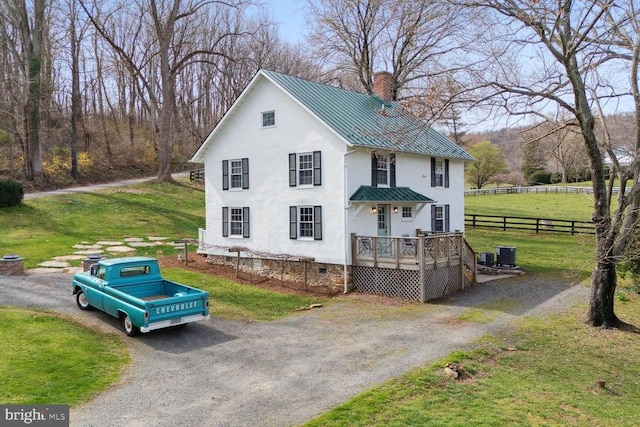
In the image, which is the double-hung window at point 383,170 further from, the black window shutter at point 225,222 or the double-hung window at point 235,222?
the black window shutter at point 225,222

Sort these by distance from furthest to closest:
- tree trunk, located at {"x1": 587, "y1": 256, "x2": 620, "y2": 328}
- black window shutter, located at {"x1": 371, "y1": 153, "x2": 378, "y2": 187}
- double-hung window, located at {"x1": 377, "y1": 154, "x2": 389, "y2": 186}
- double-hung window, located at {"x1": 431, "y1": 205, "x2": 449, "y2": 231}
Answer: double-hung window, located at {"x1": 431, "y1": 205, "x2": 449, "y2": 231} < double-hung window, located at {"x1": 377, "y1": 154, "x2": 389, "y2": 186} < black window shutter, located at {"x1": 371, "y1": 153, "x2": 378, "y2": 187} < tree trunk, located at {"x1": 587, "y1": 256, "x2": 620, "y2": 328}

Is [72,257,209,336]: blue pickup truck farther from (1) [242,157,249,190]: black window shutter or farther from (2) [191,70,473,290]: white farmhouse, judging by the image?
(1) [242,157,249,190]: black window shutter

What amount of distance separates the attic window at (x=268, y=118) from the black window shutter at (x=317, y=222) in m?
4.21

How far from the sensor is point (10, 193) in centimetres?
2611

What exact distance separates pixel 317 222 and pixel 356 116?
513 centimetres

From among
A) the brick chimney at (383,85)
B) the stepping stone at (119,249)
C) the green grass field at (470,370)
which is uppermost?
the brick chimney at (383,85)

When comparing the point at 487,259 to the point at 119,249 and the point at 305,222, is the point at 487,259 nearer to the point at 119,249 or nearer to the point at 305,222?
the point at 305,222

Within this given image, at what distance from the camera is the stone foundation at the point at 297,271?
59.3 feet

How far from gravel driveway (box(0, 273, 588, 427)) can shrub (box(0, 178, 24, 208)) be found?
466 inches

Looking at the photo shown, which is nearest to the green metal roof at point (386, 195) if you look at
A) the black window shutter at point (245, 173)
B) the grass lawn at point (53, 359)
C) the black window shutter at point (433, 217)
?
the black window shutter at point (433, 217)

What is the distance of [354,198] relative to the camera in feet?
57.6

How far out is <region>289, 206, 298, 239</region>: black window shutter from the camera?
18.9m

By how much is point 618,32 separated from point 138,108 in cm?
5390

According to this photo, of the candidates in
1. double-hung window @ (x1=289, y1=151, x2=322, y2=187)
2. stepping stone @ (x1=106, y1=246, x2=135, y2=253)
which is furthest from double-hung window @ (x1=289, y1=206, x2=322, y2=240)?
stepping stone @ (x1=106, y1=246, x2=135, y2=253)
